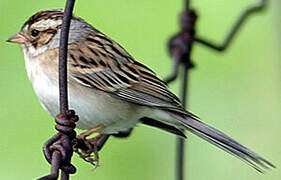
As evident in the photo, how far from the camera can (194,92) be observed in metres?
3.58

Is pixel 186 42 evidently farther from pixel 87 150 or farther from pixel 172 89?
pixel 172 89

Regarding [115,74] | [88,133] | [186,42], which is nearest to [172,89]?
[186,42]

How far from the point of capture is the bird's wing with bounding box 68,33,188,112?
2402 mm

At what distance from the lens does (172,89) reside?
3.48m

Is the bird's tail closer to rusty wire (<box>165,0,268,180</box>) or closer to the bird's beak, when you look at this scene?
rusty wire (<box>165,0,268,180</box>)

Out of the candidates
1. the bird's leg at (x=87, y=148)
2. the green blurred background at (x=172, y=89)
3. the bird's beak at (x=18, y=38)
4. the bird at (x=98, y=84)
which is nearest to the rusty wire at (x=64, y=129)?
the bird's leg at (x=87, y=148)

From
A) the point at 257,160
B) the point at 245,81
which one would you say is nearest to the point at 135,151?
the point at 245,81

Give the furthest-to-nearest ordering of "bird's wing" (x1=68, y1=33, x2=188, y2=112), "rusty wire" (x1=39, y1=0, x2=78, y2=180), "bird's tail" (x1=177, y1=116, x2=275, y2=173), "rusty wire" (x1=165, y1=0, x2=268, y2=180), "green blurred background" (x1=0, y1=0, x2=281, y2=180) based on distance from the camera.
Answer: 1. "green blurred background" (x1=0, y1=0, x2=281, y2=180)
2. "rusty wire" (x1=165, y1=0, x2=268, y2=180)
3. "bird's wing" (x1=68, y1=33, x2=188, y2=112)
4. "bird's tail" (x1=177, y1=116, x2=275, y2=173)
5. "rusty wire" (x1=39, y1=0, x2=78, y2=180)

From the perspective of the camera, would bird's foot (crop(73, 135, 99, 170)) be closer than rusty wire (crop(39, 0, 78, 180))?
No

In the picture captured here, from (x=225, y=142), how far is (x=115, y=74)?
41 cm

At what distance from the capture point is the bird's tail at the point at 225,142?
→ 84.8 inches

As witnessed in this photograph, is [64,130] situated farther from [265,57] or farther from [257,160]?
[265,57]

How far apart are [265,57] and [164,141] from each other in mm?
710

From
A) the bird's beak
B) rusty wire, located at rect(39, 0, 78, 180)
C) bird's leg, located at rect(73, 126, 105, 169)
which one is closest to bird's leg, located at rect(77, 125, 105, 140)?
bird's leg, located at rect(73, 126, 105, 169)
